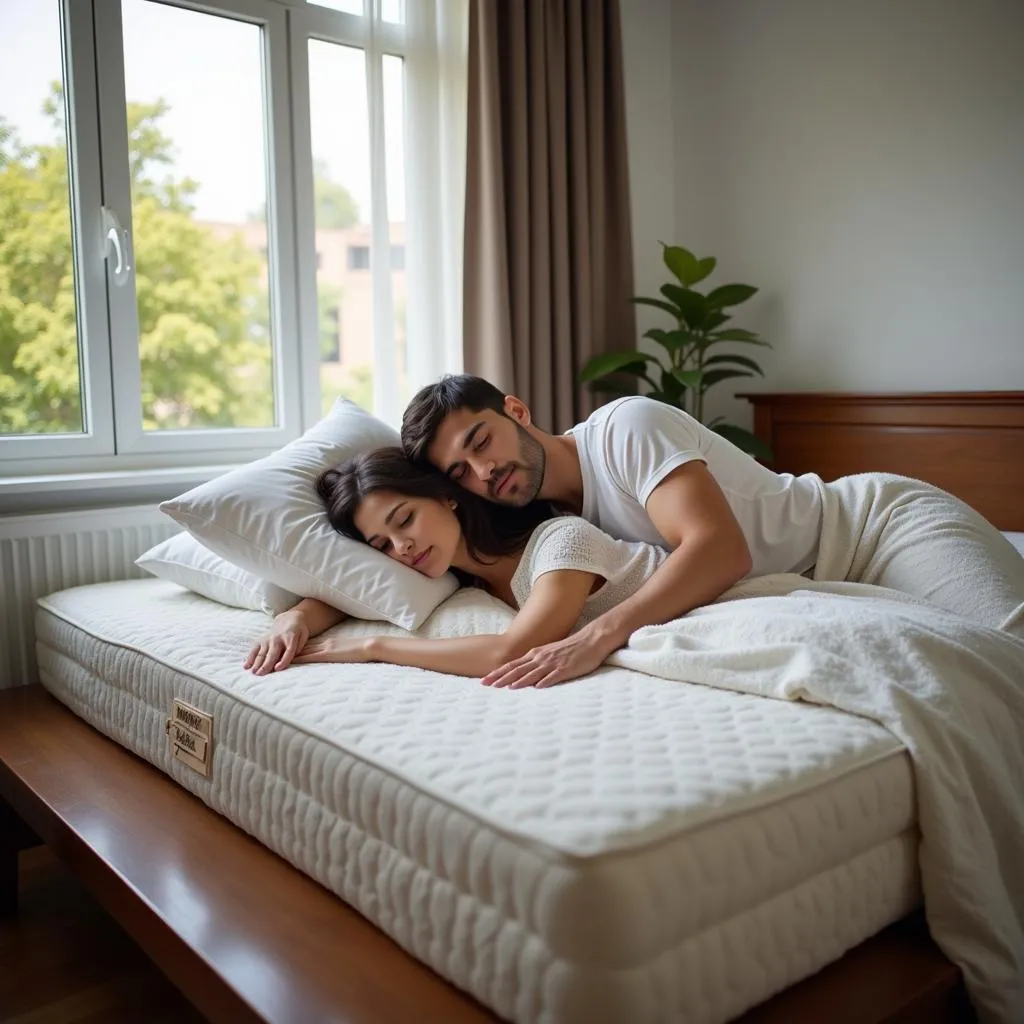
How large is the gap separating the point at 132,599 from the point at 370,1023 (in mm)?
1332

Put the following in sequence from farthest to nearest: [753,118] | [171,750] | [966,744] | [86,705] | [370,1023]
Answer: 1. [753,118]
2. [86,705]
3. [171,750]
4. [966,744]
5. [370,1023]

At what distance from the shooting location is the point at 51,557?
224 cm

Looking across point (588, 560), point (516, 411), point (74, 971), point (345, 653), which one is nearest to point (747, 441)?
point (516, 411)

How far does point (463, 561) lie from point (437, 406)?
0.93 feet

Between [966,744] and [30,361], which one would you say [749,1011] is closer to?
[966,744]

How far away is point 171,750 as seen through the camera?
1547 mm

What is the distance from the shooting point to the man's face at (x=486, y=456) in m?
1.80

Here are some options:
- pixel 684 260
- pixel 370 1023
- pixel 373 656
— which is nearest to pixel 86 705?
pixel 373 656

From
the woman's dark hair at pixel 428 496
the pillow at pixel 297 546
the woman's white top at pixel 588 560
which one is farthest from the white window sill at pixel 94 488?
the woman's white top at pixel 588 560

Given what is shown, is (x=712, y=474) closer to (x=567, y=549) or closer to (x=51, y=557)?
(x=567, y=549)

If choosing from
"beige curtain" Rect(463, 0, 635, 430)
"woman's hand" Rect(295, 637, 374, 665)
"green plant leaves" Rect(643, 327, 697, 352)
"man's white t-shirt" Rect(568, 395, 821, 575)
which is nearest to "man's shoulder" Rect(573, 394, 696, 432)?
"man's white t-shirt" Rect(568, 395, 821, 575)

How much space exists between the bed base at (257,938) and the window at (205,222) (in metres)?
1.21

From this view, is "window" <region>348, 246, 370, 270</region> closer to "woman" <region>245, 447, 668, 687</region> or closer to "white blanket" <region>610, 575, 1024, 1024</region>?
"woman" <region>245, 447, 668, 687</region>

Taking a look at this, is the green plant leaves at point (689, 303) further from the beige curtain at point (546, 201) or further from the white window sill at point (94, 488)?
the white window sill at point (94, 488)
